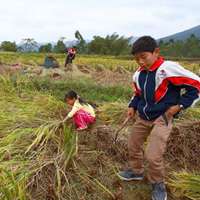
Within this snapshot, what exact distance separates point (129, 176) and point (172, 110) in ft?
2.37

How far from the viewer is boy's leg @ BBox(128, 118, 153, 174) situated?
3.69 m

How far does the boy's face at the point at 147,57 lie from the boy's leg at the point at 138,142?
481 millimetres

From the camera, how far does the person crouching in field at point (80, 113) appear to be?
4.92m

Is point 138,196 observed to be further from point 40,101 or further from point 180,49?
point 180,49

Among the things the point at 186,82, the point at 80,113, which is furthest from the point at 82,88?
the point at 186,82

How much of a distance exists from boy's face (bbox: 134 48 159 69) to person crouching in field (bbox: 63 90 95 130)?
158cm

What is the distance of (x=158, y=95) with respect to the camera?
11.4 feet

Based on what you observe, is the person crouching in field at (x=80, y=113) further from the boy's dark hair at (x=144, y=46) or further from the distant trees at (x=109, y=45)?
the distant trees at (x=109, y=45)

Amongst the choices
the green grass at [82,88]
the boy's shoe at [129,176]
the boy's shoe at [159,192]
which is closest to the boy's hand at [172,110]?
the boy's shoe at [159,192]

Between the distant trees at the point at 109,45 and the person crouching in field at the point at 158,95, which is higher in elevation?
the person crouching in field at the point at 158,95

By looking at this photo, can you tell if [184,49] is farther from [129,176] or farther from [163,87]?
[163,87]

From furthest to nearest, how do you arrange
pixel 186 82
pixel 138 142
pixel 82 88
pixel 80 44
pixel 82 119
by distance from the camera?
pixel 80 44 < pixel 82 88 < pixel 82 119 < pixel 138 142 < pixel 186 82

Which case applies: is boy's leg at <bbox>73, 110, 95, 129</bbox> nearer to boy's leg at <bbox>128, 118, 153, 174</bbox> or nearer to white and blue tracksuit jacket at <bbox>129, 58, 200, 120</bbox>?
boy's leg at <bbox>128, 118, 153, 174</bbox>

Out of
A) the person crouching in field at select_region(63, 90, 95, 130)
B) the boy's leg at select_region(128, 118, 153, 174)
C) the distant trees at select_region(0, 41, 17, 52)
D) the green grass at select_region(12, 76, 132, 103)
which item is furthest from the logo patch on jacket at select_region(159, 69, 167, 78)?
the distant trees at select_region(0, 41, 17, 52)
